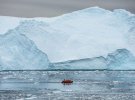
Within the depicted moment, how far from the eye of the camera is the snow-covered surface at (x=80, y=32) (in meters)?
45.8

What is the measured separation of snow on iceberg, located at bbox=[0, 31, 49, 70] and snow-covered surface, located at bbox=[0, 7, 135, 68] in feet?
2.83

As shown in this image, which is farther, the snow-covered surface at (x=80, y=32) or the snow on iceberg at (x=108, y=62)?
the snow-covered surface at (x=80, y=32)

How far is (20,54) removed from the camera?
43312mm

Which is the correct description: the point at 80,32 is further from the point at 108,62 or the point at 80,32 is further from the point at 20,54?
the point at 20,54

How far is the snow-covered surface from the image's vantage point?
45750 mm

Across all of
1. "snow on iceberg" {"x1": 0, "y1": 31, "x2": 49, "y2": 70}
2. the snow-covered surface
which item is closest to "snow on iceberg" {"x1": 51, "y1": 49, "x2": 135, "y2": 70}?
the snow-covered surface

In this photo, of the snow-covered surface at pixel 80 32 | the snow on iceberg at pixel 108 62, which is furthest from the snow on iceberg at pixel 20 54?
the snow on iceberg at pixel 108 62

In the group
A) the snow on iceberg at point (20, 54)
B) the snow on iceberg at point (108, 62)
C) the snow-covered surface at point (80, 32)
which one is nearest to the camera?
the snow on iceberg at point (20, 54)

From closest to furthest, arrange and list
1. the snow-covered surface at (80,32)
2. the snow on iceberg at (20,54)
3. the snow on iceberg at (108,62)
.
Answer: the snow on iceberg at (20,54), the snow on iceberg at (108,62), the snow-covered surface at (80,32)

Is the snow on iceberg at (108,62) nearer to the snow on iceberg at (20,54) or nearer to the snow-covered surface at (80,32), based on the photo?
the snow-covered surface at (80,32)

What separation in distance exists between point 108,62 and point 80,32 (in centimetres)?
670

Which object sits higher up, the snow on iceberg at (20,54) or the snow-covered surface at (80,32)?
the snow-covered surface at (80,32)

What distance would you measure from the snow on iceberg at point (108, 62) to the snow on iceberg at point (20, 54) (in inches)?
88.4

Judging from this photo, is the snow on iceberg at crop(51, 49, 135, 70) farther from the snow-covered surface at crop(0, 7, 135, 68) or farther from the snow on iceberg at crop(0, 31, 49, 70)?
the snow on iceberg at crop(0, 31, 49, 70)
